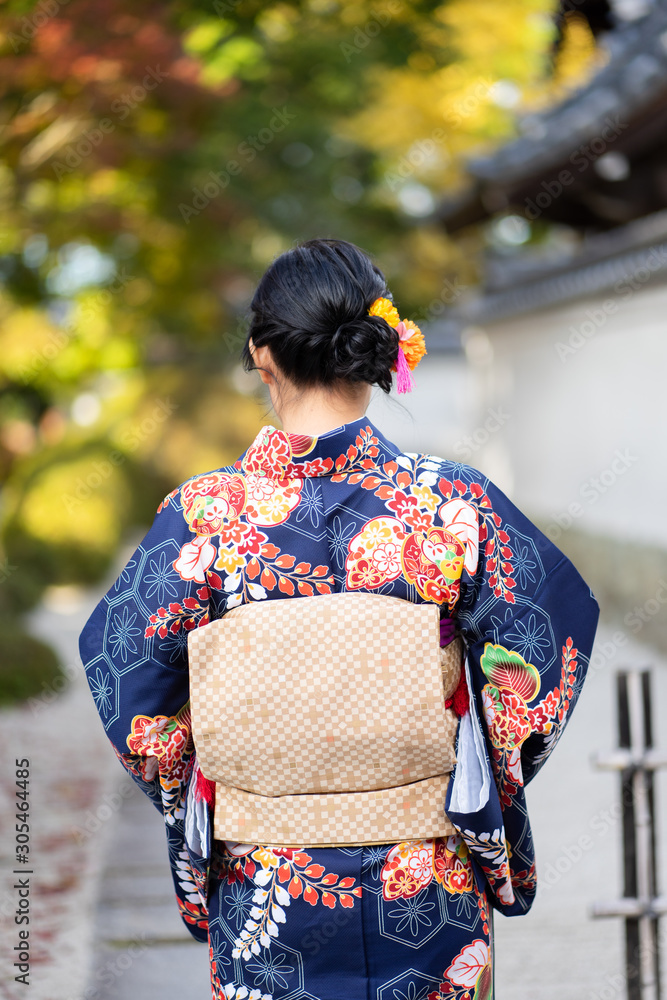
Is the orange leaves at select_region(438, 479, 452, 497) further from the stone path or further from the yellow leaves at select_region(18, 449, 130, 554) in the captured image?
the yellow leaves at select_region(18, 449, 130, 554)

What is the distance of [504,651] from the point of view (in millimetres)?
1668

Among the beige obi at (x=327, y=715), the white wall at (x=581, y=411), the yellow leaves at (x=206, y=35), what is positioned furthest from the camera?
the white wall at (x=581, y=411)

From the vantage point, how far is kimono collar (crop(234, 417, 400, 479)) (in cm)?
166

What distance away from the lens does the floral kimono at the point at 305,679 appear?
→ 1.60 m

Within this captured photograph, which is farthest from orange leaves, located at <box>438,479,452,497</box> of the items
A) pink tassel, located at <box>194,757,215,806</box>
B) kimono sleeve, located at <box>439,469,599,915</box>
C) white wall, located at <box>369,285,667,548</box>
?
white wall, located at <box>369,285,667,548</box>

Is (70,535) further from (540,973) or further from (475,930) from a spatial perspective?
(475,930)

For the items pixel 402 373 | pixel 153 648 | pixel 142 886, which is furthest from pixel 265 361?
pixel 142 886

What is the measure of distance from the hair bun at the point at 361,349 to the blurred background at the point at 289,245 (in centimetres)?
136

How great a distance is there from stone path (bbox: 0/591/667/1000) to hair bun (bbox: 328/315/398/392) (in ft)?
3.85

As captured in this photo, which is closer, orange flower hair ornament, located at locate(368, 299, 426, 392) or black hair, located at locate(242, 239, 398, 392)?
black hair, located at locate(242, 239, 398, 392)

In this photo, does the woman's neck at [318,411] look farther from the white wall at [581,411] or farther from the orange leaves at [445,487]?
the white wall at [581,411]

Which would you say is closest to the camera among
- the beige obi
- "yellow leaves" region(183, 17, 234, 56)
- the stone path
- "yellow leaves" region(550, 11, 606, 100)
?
the beige obi

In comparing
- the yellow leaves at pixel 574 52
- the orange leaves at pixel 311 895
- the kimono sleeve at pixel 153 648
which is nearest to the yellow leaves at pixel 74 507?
the yellow leaves at pixel 574 52

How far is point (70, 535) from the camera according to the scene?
11859mm
